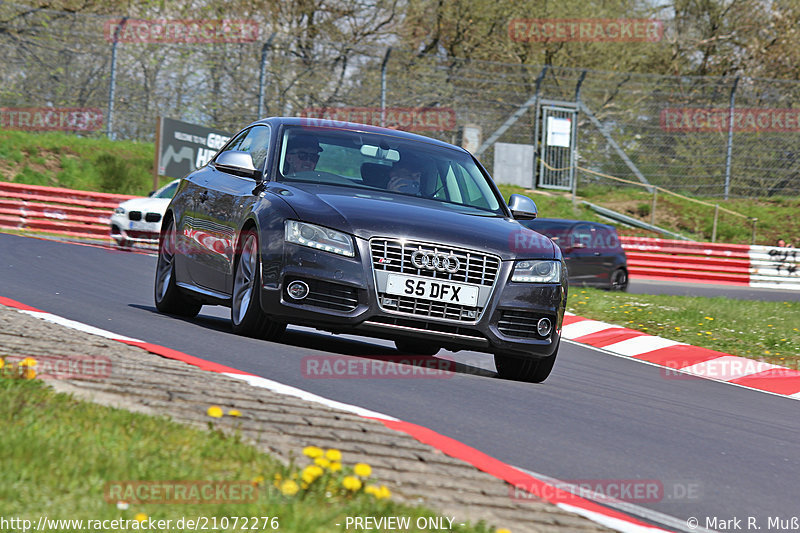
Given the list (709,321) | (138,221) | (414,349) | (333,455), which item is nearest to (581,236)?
(709,321)

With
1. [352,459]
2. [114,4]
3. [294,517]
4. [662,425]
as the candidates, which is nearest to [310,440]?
[352,459]

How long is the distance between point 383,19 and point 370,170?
113 feet

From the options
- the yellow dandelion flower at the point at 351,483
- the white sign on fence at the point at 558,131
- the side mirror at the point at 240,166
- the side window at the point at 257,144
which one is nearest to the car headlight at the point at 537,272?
the side mirror at the point at 240,166

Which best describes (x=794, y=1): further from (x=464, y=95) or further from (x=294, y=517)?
(x=294, y=517)

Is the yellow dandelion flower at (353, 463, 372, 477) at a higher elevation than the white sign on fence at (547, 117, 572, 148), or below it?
below

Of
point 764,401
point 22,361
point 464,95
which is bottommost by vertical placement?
point 764,401

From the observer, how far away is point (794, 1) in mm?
44312

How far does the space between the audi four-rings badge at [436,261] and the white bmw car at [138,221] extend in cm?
1498

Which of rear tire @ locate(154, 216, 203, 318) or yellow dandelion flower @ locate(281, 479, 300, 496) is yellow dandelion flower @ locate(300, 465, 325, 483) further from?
rear tire @ locate(154, 216, 203, 318)

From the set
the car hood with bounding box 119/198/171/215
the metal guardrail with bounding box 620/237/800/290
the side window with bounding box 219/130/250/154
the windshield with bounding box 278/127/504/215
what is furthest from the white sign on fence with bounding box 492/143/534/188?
the windshield with bounding box 278/127/504/215

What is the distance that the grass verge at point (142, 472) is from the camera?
3232mm

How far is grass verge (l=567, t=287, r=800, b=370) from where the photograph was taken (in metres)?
12.2

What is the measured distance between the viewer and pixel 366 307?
707cm

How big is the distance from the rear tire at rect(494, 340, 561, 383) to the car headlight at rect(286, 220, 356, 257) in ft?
4.97
